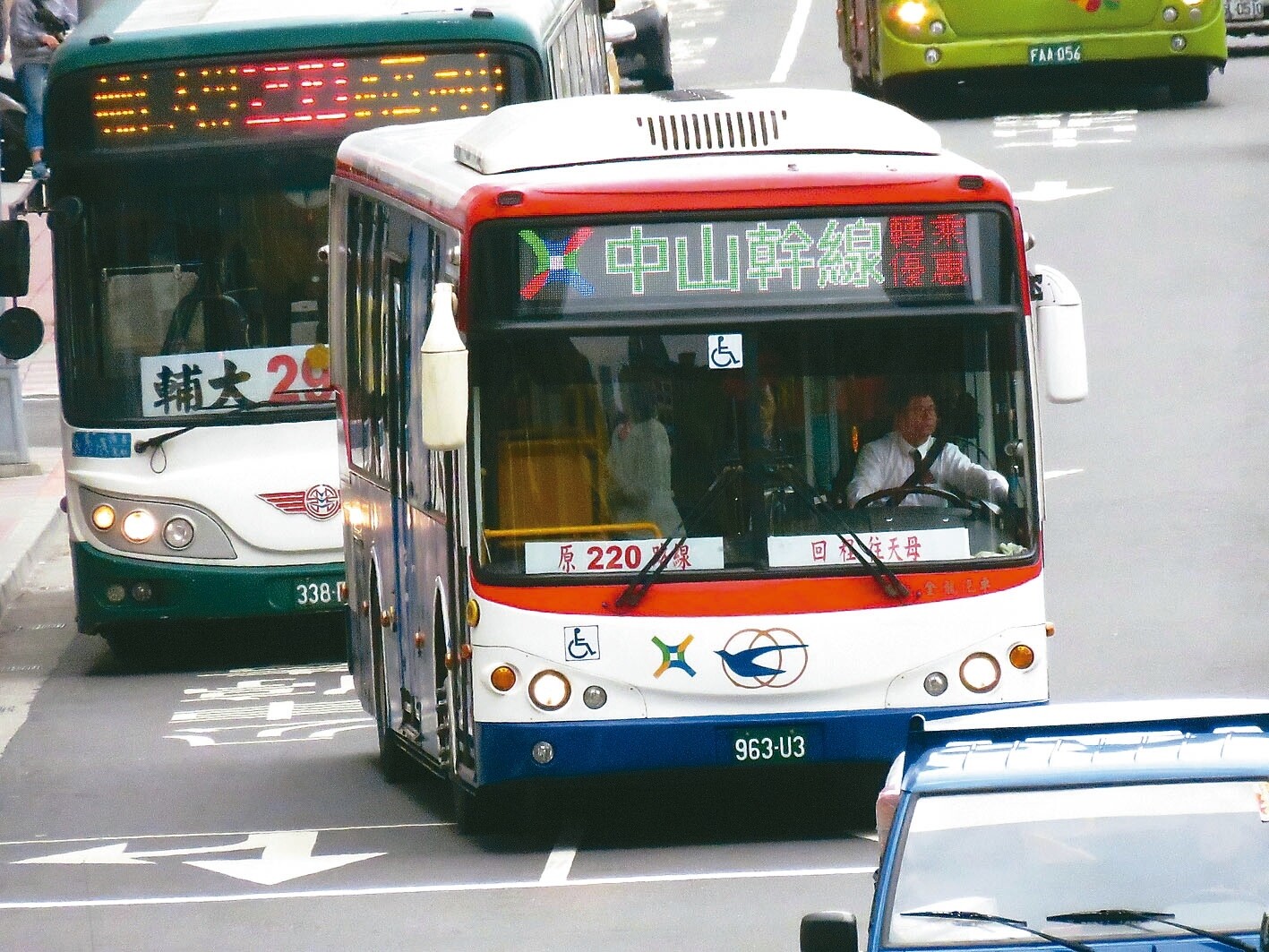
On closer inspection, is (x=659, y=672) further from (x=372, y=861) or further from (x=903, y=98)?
(x=903, y=98)

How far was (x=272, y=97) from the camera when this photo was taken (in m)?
17.3

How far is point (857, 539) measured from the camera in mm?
12227

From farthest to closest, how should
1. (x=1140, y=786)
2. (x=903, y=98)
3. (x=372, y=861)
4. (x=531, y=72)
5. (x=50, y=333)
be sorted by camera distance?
(x=903, y=98)
(x=50, y=333)
(x=531, y=72)
(x=372, y=861)
(x=1140, y=786)

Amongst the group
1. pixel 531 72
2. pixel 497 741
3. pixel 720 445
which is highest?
pixel 531 72

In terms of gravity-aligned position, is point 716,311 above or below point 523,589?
above

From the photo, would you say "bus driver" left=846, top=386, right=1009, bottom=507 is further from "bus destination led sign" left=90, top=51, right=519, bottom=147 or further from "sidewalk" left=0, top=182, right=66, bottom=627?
"sidewalk" left=0, top=182, right=66, bottom=627

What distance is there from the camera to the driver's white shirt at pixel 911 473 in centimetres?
1219

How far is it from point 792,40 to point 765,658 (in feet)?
106

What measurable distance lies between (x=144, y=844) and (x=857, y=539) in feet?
11.1

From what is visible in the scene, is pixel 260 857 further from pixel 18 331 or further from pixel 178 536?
pixel 178 536

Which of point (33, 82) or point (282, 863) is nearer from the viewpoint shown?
point (282, 863)

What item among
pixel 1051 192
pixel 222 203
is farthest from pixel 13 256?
pixel 1051 192

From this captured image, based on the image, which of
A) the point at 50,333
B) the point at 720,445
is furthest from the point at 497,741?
the point at 50,333

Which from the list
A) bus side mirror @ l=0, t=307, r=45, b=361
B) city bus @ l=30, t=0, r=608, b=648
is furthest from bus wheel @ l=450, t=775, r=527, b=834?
bus side mirror @ l=0, t=307, r=45, b=361
